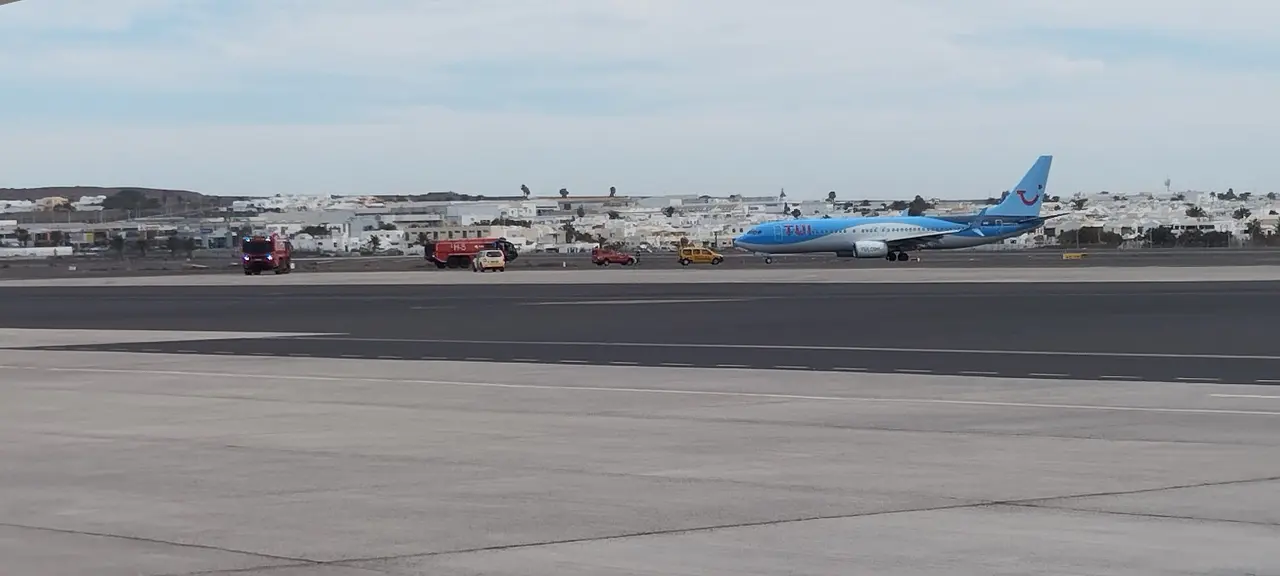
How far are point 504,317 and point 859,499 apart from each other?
94.2 feet

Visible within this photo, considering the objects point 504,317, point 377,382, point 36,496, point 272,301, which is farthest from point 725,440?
point 272,301

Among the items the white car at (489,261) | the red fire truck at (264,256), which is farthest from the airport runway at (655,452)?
the red fire truck at (264,256)

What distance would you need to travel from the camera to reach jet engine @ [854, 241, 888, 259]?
95250 millimetres

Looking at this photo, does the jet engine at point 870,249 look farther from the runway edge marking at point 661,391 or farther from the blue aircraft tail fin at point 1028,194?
the runway edge marking at point 661,391

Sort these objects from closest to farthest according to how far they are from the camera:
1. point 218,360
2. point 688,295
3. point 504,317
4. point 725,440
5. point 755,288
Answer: point 725,440 < point 218,360 < point 504,317 < point 688,295 < point 755,288

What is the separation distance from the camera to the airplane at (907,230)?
96.8 m

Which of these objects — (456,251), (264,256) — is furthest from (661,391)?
(456,251)

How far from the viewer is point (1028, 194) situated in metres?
99.4

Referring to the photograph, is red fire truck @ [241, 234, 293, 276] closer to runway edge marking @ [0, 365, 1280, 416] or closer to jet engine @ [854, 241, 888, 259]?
jet engine @ [854, 241, 888, 259]

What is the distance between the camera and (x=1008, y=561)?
9312 mm

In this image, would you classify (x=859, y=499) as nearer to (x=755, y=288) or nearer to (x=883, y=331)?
(x=883, y=331)

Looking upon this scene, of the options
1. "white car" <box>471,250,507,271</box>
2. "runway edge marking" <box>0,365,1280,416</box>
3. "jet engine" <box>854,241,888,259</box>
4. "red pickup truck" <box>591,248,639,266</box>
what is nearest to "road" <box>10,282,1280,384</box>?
"runway edge marking" <box>0,365,1280,416</box>

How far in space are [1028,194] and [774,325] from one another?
68.0 meters

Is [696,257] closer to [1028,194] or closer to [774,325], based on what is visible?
[1028,194]
